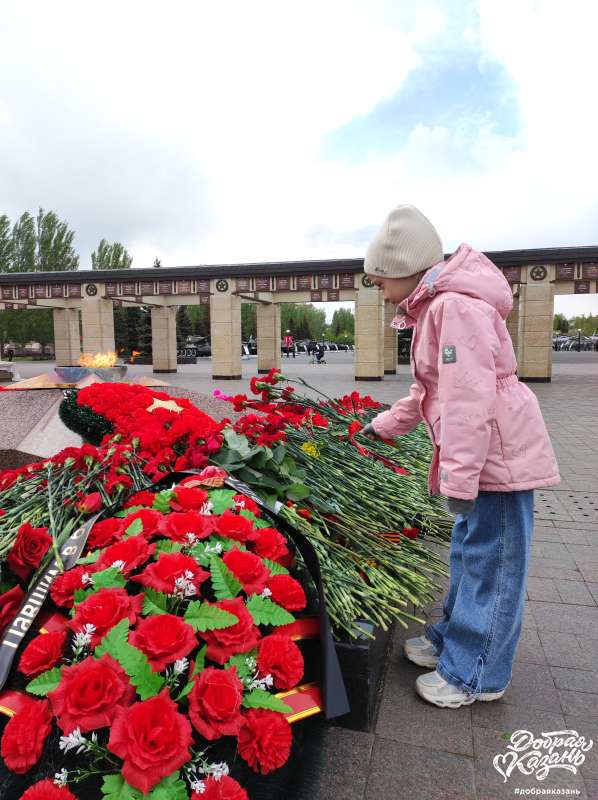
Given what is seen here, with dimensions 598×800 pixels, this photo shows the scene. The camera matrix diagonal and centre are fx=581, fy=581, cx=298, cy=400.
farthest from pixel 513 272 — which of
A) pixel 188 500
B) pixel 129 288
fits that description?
pixel 188 500

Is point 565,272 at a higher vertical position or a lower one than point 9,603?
higher

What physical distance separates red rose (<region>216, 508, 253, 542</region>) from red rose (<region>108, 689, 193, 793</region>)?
Result: 2.12ft

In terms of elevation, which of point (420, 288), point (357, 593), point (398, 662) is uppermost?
point (420, 288)

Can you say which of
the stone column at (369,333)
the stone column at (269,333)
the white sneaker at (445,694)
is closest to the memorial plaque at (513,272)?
the stone column at (369,333)

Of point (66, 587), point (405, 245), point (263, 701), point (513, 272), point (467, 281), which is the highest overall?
point (513, 272)

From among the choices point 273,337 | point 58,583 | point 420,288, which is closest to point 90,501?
point 58,583

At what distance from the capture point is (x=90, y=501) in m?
2.23

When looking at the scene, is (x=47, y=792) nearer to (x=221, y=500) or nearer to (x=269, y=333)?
(x=221, y=500)

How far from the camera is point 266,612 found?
5.54ft

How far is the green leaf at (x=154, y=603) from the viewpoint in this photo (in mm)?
1605

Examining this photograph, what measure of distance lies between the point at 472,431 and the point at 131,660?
1197mm

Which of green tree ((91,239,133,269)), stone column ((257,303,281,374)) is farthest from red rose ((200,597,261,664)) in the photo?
green tree ((91,239,133,269))

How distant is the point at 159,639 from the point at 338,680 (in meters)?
0.58

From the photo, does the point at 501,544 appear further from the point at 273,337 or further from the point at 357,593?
the point at 273,337
